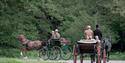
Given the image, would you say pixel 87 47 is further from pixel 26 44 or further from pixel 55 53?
pixel 26 44

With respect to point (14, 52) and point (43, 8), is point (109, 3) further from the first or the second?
point (14, 52)

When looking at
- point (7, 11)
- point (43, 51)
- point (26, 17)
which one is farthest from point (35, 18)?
point (43, 51)

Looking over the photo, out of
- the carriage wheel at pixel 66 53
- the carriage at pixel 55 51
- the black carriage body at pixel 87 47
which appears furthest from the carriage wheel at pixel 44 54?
the black carriage body at pixel 87 47

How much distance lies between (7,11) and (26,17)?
4.85 meters

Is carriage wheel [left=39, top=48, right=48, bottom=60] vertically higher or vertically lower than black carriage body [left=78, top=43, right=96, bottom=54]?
lower

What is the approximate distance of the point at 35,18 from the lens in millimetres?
41844

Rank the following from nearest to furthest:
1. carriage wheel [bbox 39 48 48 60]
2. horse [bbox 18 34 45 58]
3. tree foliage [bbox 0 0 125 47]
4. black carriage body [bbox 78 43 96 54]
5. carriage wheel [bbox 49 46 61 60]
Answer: black carriage body [bbox 78 43 96 54] → carriage wheel [bbox 49 46 61 60] → carriage wheel [bbox 39 48 48 60] → horse [bbox 18 34 45 58] → tree foliage [bbox 0 0 125 47]

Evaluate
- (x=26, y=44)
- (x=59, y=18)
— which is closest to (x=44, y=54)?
(x=26, y=44)

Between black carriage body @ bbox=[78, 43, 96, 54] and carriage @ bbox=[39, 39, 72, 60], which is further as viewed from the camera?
carriage @ bbox=[39, 39, 72, 60]

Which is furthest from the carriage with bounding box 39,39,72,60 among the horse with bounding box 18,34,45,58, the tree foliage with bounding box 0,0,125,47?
the tree foliage with bounding box 0,0,125,47

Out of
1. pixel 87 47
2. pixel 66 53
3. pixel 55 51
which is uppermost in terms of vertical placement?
pixel 87 47

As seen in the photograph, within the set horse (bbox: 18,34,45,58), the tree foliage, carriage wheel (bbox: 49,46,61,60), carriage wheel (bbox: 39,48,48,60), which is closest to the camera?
carriage wheel (bbox: 49,46,61,60)

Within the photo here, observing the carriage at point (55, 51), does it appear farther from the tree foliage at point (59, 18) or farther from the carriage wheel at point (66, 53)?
Result: the tree foliage at point (59, 18)

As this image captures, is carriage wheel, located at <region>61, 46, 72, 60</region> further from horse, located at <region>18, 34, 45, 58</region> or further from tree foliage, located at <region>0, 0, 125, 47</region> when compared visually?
tree foliage, located at <region>0, 0, 125, 47</region>
